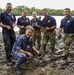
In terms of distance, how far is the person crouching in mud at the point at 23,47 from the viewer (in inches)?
313

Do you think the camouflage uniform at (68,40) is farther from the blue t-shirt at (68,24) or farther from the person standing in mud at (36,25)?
the person standing in mud at (36,25)

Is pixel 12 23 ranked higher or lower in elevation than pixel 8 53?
higher

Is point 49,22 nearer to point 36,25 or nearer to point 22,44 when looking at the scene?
point 36,25

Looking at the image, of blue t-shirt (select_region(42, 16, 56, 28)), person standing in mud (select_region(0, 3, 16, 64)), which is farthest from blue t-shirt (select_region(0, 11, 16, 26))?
blue t-shirt (select_region(42, 16, 56, 28))

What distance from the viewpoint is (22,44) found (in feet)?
27.0

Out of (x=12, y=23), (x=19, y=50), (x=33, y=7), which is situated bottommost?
(x=33, y=7)

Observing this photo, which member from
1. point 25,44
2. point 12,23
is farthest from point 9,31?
point 25,44

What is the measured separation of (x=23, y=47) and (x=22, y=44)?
128 mm

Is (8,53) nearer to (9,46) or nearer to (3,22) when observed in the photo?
(9,46)

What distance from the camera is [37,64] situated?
9352 millimetres

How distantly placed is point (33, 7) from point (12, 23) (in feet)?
141

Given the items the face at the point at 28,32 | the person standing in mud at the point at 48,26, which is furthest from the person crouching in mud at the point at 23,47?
the person standing in mud at the point at 48,26

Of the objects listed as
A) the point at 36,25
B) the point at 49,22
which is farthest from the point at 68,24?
the point at 36,25

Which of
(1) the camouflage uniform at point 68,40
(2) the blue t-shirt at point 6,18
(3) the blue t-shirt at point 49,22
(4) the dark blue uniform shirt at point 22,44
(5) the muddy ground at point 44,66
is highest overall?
(2) the blue t-shirt at point 6,18
